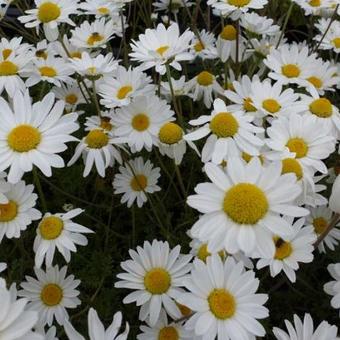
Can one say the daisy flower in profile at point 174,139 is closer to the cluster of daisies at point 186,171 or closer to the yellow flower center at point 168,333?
the cluster of daisies at point 186,171

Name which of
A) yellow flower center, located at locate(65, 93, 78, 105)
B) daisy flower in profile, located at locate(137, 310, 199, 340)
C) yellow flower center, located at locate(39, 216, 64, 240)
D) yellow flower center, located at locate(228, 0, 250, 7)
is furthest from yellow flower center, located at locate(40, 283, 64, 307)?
yellow flower center, located at locate(228, 0, 250, 7)

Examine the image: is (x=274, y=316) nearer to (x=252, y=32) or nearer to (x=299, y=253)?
(x=299, y=253)

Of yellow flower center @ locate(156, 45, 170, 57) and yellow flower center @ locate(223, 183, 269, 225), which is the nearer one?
yellow flower center @ locate(223, 183, 269, 225)

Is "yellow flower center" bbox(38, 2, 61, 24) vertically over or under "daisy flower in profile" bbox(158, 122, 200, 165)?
over

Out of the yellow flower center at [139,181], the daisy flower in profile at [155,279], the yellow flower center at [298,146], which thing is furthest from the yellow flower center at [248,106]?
the daisy flower in profile at [155,279]

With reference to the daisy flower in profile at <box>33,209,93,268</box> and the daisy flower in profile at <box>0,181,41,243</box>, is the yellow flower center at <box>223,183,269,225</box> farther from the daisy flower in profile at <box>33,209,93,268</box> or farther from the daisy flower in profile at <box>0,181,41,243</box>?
the daisy flower in profile at <box>0,181,41,243</box>

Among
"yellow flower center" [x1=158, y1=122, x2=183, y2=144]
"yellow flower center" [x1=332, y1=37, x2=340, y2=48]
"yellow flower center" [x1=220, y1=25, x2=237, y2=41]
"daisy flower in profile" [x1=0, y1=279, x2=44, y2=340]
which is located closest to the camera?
"daisy flower in profile" [x1=0, y1=279, x2=44, y2=340]

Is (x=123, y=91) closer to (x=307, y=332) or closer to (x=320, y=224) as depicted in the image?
(x=320, y=224)

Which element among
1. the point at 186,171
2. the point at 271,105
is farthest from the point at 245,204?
the point at 186,171
